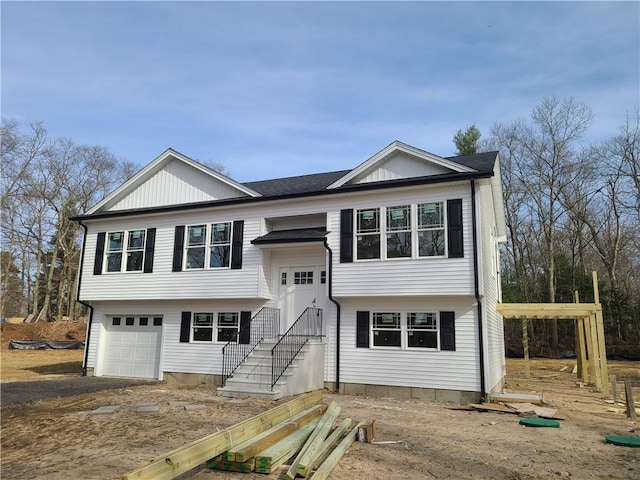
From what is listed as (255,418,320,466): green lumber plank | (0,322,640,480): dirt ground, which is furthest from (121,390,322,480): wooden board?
(0,322,640,480): dirt ground

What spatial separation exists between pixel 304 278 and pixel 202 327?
12.9 ft

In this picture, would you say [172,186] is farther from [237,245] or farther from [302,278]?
[302,278]

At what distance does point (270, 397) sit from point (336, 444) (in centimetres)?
474

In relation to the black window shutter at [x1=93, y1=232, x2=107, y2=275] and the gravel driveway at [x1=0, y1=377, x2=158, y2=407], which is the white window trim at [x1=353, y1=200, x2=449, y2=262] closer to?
the gravel driveway at [x1=0, y1=377, x2=158, y2=407]

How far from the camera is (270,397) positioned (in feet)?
36.4

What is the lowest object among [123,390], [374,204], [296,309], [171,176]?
[123,390]

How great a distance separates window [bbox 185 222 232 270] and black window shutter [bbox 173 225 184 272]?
0.70 ft

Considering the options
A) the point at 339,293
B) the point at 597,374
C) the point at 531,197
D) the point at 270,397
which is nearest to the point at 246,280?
the point at 339,293

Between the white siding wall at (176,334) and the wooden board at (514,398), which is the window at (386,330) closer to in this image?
the wooden board at (514,398)

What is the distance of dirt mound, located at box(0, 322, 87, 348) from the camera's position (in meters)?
30.1

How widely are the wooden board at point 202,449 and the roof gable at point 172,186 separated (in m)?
9.16

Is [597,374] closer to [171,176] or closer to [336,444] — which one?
[336,444]

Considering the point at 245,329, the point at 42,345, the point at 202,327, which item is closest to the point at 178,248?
the point at 202,327

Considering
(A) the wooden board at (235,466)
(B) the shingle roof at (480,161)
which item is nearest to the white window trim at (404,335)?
(B) the shingle roof at (480,161)
